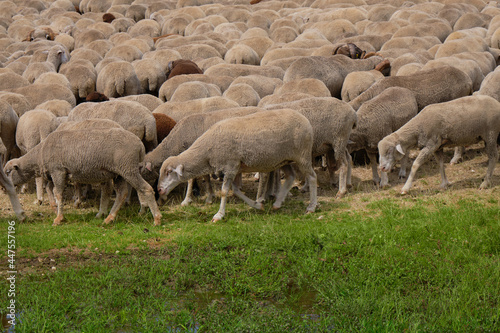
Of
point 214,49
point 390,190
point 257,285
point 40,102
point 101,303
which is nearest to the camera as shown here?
point 101,303

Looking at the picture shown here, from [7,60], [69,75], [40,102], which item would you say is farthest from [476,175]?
[7,60]

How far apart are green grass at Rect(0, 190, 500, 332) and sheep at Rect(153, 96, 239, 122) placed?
318 centimetres

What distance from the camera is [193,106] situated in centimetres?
1182

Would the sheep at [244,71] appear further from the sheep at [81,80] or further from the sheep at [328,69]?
the sheep at [81,80]

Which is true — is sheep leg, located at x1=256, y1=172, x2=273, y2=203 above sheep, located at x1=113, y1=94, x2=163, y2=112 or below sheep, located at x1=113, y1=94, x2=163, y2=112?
below

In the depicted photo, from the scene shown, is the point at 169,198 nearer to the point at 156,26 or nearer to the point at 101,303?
the point at 101,303

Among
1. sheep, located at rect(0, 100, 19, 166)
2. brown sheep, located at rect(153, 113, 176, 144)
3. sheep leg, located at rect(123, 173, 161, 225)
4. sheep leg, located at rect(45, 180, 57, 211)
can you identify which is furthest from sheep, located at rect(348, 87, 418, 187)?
sheep, located at rect(0, 100, 19, 166)

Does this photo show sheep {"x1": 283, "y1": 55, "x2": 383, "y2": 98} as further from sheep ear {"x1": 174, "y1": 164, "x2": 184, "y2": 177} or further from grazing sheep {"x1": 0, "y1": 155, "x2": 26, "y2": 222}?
grazing sheep {"x1": 0, "y1": 155, "x2": 26, "y2": 222}

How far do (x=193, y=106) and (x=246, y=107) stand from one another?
1.71 m

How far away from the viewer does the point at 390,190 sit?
1027 cm

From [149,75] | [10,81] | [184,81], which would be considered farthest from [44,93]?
[149,75]

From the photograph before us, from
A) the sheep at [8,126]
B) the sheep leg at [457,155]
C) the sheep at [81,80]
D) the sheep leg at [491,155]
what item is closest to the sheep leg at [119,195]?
the sheep at [8,126]

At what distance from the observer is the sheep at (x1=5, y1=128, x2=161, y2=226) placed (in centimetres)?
890

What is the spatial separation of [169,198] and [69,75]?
25.3 feet
